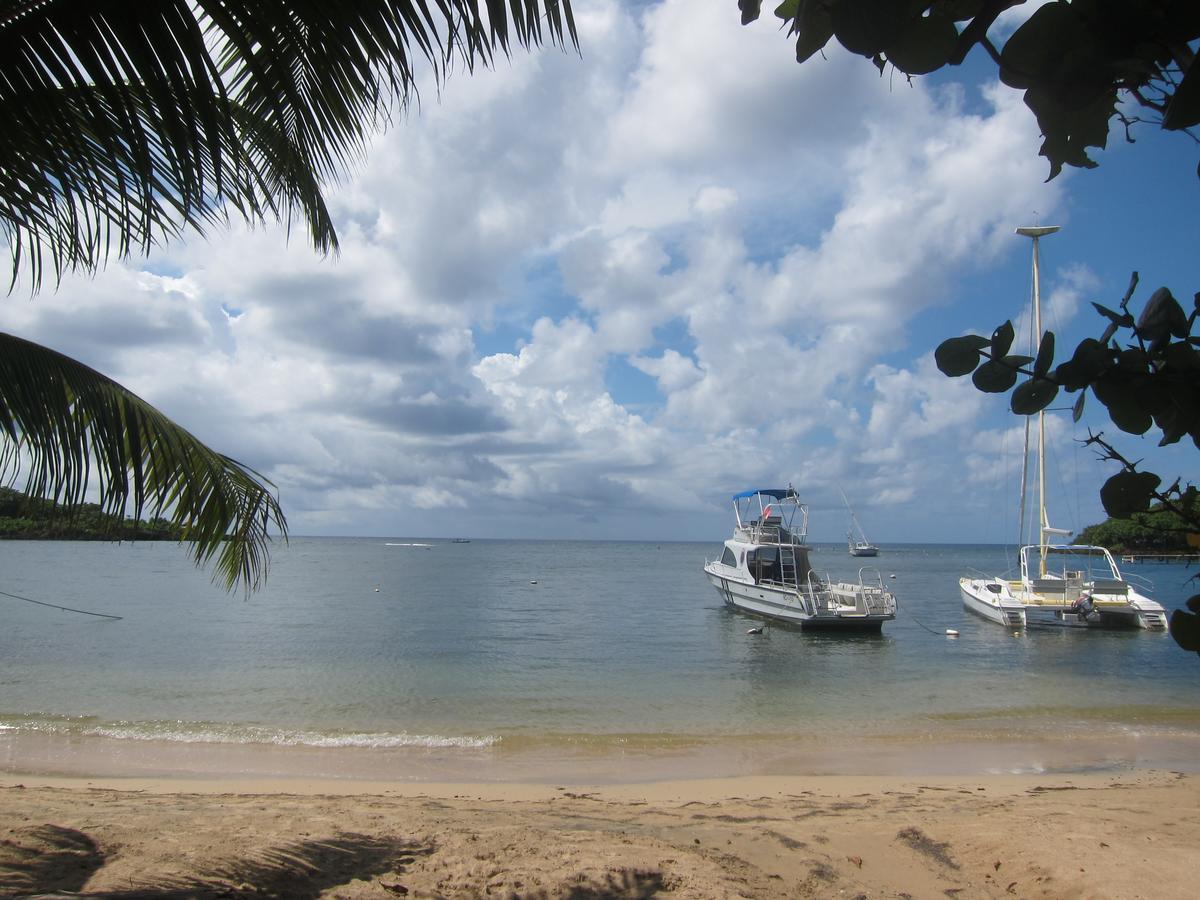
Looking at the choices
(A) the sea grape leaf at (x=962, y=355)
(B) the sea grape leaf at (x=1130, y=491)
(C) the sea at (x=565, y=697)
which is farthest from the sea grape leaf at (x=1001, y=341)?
(C) the sea at (x=565, y=697)

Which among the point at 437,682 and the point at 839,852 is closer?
the point at 839,852

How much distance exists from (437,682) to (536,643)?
738 centimetres

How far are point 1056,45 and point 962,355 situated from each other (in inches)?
18.3

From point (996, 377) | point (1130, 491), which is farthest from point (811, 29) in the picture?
point (1130, 491)

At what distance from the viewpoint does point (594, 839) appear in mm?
6906

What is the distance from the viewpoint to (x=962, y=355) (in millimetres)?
1359

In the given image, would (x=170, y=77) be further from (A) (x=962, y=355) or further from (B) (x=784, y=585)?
(B) (x=784, y=585)

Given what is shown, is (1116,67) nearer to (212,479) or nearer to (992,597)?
(212,479)

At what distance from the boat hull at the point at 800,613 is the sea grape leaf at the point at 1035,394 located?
84.8 ft

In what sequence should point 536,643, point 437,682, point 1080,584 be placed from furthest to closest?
1. point 1080,584
2. point 536,643
3. point 437,682

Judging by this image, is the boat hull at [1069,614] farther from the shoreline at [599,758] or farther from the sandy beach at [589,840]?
the sandy beach at [589,840]

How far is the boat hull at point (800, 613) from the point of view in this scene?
2584 cm

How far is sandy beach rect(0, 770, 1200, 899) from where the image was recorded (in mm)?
5590

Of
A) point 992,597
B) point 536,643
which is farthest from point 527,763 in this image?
point 992,597
